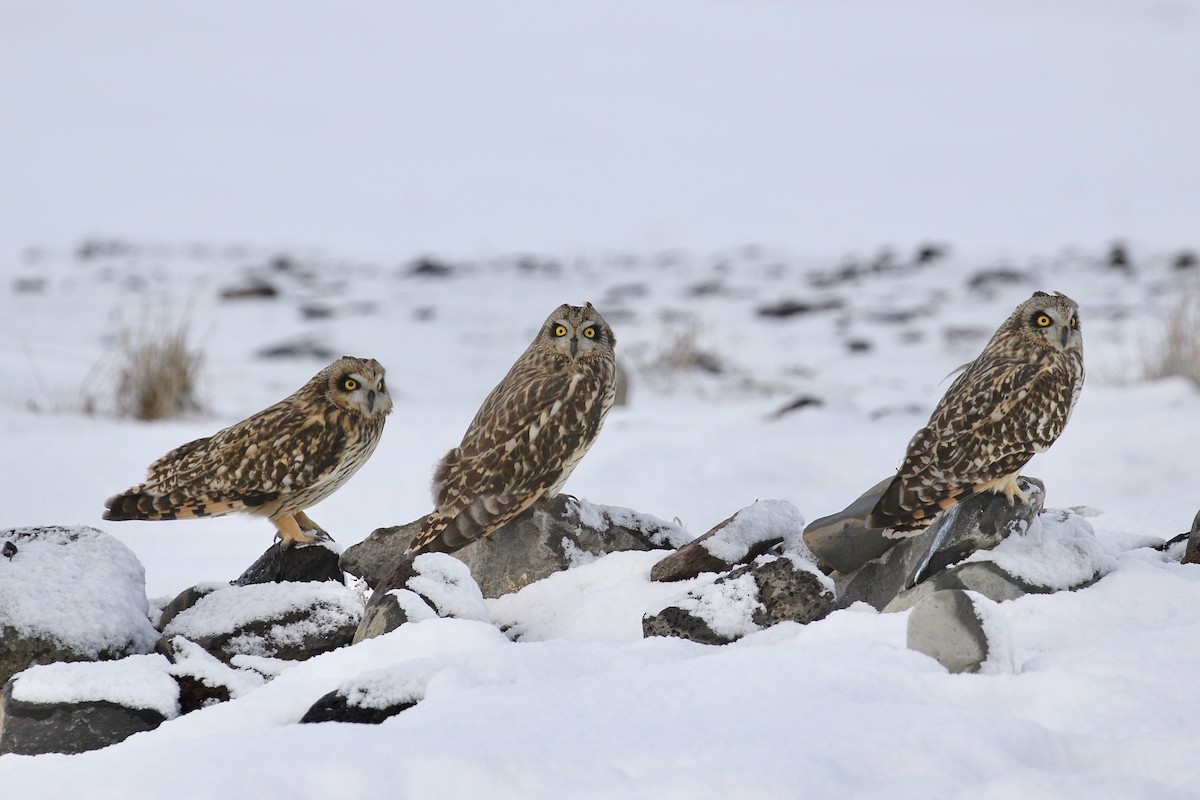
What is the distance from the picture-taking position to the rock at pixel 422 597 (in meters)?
3.77

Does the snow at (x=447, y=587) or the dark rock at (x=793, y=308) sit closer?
the snow at (x=447, y=587)

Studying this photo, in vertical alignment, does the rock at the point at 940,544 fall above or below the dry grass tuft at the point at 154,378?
above

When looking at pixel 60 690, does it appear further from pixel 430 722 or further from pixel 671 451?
pixel 671 451

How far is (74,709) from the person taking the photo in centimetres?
343

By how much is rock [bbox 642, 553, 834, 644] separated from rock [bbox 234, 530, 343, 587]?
1479 mm

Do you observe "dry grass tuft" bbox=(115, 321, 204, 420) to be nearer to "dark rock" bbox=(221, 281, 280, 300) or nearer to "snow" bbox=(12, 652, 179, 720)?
"snow" bbox=(12, 652, 179, 720)

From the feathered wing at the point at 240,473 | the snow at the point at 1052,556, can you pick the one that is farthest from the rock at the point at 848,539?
the feathered wing at the point at 240,473

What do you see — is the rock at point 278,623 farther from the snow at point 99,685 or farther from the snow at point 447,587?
the snow at point 99,685

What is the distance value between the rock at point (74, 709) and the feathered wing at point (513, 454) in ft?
4.02

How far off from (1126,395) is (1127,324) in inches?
199

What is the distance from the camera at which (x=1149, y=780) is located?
2.54 metres

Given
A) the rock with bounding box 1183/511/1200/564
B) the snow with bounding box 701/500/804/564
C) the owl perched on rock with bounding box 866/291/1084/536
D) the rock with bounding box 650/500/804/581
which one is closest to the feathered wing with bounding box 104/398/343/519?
the rock with bounding box 650/500/804/581

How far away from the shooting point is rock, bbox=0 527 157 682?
383 centimetres

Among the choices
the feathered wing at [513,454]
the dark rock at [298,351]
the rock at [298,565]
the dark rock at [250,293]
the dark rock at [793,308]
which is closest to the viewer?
the feathered wing at [513,454]
